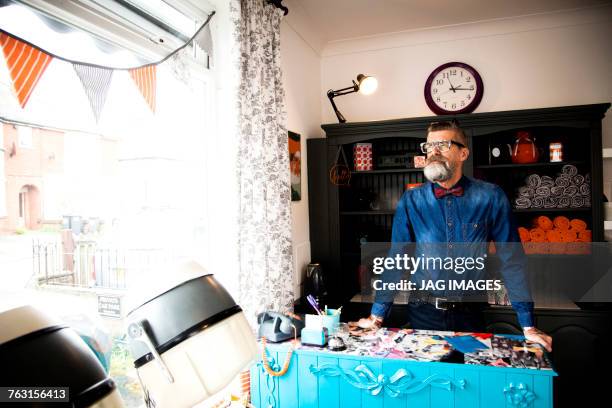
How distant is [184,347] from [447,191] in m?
1.81

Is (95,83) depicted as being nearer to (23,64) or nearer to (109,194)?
(23,64)

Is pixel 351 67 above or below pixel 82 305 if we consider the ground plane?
above

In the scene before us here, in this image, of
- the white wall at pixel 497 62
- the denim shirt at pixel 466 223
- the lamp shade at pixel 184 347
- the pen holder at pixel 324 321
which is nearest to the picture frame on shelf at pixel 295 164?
the white wall at pixel 497 62

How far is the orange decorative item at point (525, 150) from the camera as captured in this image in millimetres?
3109

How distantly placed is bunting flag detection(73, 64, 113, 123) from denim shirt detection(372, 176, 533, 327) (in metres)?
1.55

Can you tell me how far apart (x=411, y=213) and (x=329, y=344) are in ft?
3.04

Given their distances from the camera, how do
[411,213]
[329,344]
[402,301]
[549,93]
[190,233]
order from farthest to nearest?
[549,93]
[402,301]
[411,213]
[190,233]
[329,344]

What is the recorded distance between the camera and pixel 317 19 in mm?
3279

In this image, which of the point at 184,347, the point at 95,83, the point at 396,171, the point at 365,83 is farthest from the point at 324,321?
the point at 365,83

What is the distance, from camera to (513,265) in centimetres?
204

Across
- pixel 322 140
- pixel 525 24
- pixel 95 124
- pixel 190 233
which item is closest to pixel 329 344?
pixel 190 233

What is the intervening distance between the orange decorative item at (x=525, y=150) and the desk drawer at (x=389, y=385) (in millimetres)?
2021

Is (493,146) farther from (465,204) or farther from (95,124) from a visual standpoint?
(95,124)

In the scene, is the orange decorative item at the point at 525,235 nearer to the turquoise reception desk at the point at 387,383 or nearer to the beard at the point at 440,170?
the beard at the point at 440,170
